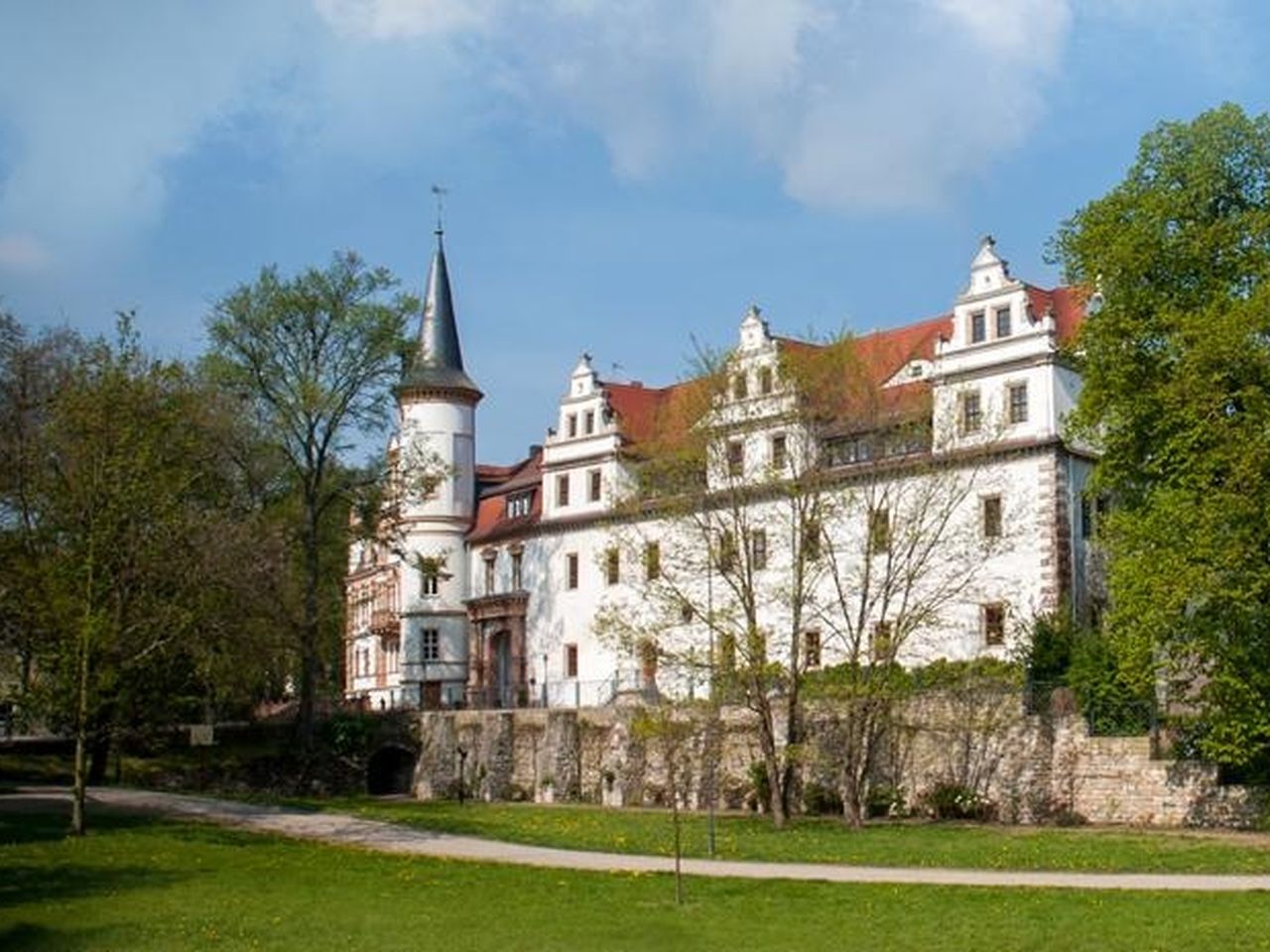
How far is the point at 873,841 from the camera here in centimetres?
2988

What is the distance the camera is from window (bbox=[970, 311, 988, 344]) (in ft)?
144

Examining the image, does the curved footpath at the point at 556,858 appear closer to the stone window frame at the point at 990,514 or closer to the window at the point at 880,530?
the window at the point at 880,530

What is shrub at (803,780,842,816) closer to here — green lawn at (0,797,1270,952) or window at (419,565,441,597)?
green lawn at (0,797,1270,952)

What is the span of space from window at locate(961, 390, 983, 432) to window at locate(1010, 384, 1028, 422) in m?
0.92

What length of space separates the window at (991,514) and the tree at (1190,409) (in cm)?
709

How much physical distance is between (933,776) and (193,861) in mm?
19210

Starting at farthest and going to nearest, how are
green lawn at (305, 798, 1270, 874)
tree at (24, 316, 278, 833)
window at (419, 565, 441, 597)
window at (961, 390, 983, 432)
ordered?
window at (419, 565, 441, 597)
window at (961, 390, 983, 432)
tree at (24, 316, 278, 833)
green lawn at (305, 798, 1270, 874)

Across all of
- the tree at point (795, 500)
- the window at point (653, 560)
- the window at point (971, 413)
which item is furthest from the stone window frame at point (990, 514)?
the window at point (653, 560)

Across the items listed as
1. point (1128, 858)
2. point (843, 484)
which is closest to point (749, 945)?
point (1128, 858)

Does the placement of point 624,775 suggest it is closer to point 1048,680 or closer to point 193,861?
point 1048,680

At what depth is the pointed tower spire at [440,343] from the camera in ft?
199

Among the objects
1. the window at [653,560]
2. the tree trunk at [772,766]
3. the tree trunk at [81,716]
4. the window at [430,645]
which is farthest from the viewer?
the window at [430,645]

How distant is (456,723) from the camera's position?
1964 inches

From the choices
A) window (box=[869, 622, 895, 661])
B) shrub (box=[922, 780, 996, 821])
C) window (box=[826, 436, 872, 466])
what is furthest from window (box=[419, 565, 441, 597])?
window (box=[869, 622, 895, 661])
